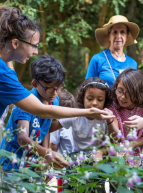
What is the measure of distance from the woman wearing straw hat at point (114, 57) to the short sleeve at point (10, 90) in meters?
1.71

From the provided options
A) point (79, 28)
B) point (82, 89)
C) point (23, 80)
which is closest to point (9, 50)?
point (82, 89)

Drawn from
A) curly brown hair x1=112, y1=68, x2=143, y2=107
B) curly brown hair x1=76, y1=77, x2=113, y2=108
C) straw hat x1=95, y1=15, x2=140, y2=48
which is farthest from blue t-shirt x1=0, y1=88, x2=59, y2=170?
straw hat x1=95, y1=15, x2=140, y2=48

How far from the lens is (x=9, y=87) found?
2.21 m

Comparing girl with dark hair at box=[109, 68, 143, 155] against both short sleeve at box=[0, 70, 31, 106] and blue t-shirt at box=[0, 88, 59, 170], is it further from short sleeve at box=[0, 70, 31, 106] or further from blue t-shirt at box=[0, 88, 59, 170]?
short sleeve at box=[0, 70, 31, 106]

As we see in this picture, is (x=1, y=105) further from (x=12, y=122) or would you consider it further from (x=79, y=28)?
(x=79, y=28)

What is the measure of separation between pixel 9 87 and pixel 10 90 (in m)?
0.02

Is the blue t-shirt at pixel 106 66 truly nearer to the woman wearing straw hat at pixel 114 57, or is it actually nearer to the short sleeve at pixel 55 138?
the woman wearing straw hat at pixel 114 57

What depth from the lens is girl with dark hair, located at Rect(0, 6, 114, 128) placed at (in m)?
2.22

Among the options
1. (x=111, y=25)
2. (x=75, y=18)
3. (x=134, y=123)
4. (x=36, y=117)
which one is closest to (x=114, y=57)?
(x=111, y=25)

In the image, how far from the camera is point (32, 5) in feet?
23.4

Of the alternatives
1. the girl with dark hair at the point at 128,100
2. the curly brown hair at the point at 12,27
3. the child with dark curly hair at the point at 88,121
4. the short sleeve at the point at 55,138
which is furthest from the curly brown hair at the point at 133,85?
the curly brown hair at the point at 12,27

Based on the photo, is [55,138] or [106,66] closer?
[55,138]

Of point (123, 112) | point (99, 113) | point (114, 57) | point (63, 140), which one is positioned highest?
point (114, 57)

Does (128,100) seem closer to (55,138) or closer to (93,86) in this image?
(93,86)
